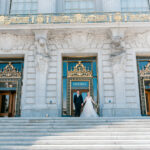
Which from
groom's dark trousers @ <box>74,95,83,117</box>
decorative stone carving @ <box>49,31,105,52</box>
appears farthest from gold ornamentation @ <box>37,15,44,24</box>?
groom's dark trousers @ <box>74,95,83,117</box>

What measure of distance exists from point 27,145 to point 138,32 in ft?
33.6

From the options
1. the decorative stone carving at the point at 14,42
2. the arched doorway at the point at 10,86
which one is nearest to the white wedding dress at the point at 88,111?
the arched doorway at the point at 10,86

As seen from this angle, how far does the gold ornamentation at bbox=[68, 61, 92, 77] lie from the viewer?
14.0m

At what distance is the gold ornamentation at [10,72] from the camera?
14.0 m

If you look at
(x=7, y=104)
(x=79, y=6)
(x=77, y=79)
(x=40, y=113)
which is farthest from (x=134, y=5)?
(x=7, y=104)

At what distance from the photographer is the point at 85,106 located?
463 inches

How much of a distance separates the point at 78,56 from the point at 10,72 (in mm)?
4840

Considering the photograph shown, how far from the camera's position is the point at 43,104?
1255 cm

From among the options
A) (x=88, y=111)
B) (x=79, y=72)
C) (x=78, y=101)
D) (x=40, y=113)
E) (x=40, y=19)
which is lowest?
(x=40, y=113)

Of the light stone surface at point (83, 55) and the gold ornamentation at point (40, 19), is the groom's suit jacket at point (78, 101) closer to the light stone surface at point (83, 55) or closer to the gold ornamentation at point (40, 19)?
the light stone surface at point (83, 55)

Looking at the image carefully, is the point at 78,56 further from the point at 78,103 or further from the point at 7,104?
the point at 7,104

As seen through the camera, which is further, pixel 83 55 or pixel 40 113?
pixel 83 55

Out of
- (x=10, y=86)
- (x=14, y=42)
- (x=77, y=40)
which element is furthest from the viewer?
(x=10, y=86)

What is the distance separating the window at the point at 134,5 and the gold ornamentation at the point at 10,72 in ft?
29.8
